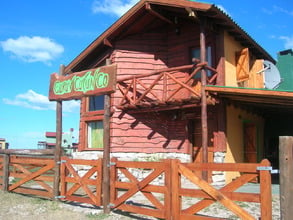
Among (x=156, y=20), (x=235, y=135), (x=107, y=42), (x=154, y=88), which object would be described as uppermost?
(x=156, y=20)

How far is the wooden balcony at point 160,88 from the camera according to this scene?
10.1 meters

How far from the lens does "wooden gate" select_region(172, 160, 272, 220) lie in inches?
181

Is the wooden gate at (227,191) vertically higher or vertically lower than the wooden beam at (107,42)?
lower

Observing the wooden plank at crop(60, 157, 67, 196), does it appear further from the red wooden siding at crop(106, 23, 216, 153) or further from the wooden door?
the wooden door

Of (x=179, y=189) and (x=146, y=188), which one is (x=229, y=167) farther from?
(x=146, y=188)

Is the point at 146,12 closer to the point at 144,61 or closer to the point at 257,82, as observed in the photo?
the point at 144,61

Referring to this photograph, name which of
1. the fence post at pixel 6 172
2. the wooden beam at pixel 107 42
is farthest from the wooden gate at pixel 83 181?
the wooden beam at pixel 107 42

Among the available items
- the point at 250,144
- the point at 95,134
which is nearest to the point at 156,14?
the point at 95,134

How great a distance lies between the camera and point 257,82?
39.0 ft

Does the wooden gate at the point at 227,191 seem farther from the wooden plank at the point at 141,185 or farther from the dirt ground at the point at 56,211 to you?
the dirt ground at the point at 56,211

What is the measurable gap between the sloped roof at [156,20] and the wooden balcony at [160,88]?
167 cm

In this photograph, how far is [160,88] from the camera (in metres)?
11.9

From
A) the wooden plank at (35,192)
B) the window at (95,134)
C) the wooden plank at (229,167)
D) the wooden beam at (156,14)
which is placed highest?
the wooden beam at (156,14)

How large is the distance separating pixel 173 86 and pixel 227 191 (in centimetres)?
705
